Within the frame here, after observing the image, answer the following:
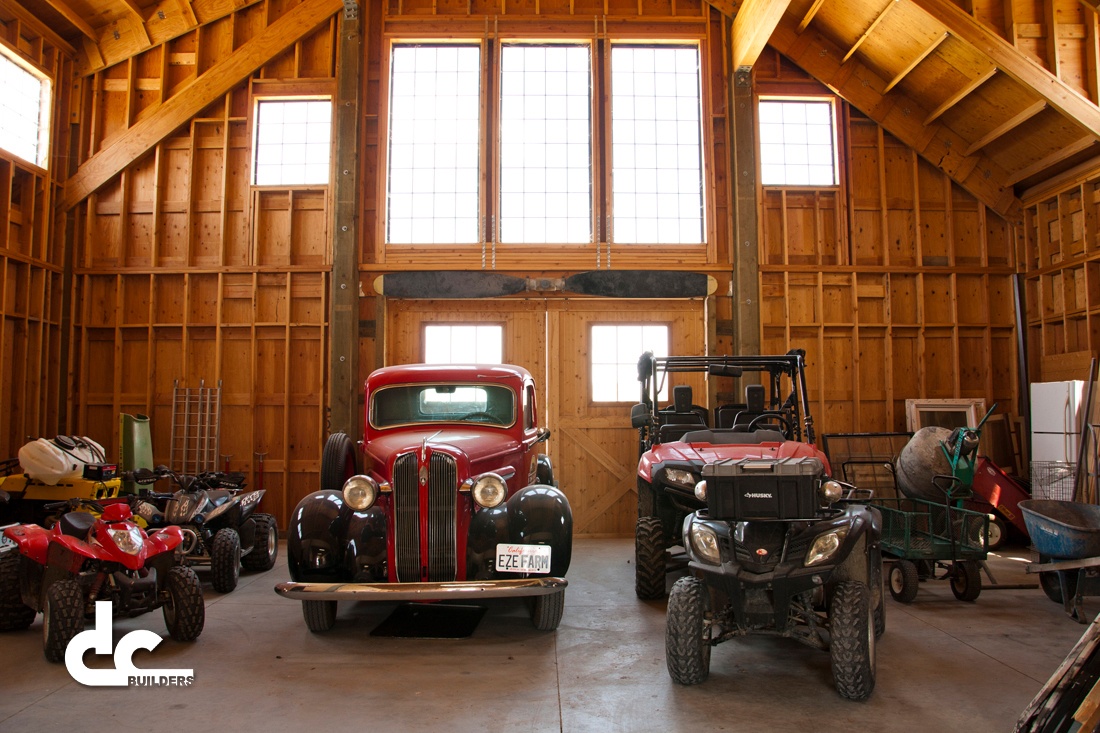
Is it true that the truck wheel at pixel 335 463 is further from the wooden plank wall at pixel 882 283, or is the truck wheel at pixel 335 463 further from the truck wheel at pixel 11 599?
the wooden plank wall at pixel 882 283

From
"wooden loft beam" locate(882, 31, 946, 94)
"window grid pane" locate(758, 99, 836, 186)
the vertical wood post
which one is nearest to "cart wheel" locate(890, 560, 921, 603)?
"window grid pane" locate(758, 99, 836, 186)

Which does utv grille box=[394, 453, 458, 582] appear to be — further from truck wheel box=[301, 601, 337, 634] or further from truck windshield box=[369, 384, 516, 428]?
truck windshield box=[369, 384, 516, 428]

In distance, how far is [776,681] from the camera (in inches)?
150

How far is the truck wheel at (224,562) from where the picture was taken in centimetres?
587

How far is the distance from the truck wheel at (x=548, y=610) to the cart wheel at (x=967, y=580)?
10.6 ft

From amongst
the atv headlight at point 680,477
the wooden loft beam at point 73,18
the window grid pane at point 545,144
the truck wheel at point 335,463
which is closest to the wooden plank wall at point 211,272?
Answer: the wooden loft beam at point 73,18

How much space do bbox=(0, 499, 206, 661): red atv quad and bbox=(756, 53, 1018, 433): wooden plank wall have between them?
7.02 m

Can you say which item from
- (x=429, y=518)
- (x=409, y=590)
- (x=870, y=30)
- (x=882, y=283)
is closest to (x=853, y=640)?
(x=409, y=590)

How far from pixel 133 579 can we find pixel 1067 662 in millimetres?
4726

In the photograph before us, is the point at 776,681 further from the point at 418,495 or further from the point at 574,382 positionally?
the point at 574,382

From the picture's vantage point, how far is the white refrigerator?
7625mm

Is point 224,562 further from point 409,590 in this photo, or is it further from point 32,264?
point 32,264

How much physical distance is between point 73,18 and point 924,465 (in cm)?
1096

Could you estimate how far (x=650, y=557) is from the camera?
5523 millimetres
